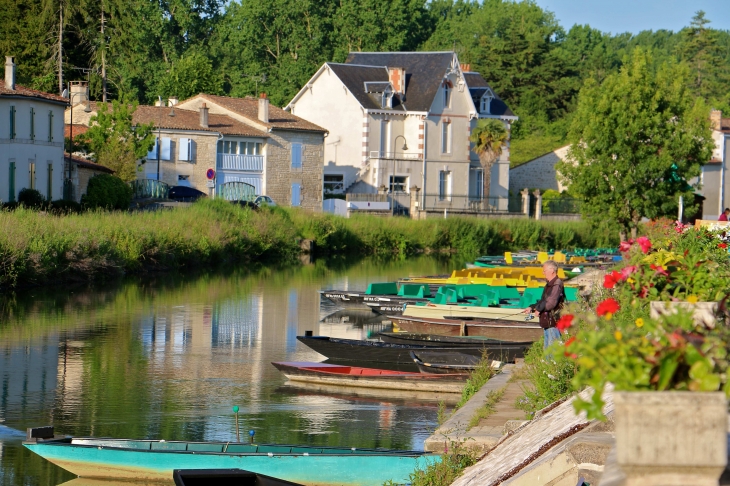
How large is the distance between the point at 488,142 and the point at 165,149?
73.5ft

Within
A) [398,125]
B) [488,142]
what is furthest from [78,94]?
[488,142]

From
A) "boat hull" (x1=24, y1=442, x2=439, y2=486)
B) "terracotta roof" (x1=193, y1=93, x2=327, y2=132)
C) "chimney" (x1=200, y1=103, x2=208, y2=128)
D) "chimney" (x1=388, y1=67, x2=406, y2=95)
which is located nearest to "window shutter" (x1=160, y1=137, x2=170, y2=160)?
"chimney" (x1=200, y1=103, x2=208, y2=128)

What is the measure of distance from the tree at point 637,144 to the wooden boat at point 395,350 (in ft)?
85.7

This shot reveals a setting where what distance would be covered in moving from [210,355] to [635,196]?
26757mm

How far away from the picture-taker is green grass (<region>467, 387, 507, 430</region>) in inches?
536

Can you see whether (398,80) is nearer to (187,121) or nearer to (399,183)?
(399,183)

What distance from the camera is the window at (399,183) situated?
75.1 metres

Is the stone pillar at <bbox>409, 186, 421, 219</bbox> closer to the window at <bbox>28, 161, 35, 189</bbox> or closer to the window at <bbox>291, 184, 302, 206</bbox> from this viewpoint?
the window at <bbox>291, 184, 302, 206</bbox>

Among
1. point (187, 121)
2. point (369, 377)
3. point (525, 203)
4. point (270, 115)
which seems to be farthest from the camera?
point (525, 203)

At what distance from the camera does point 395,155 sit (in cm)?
7612

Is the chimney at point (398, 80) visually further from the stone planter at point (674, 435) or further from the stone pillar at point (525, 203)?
the stone planter at point (674, 435)

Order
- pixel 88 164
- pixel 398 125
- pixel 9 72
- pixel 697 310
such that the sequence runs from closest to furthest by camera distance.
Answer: pixel 697 310, pixel 9 72, pixel 88 164, pixel 398 125

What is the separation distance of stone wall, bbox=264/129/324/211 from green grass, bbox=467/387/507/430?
56.1 metres

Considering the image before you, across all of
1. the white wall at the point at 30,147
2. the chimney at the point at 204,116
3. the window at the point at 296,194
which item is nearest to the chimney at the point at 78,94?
the chimney at the point at 204,116
